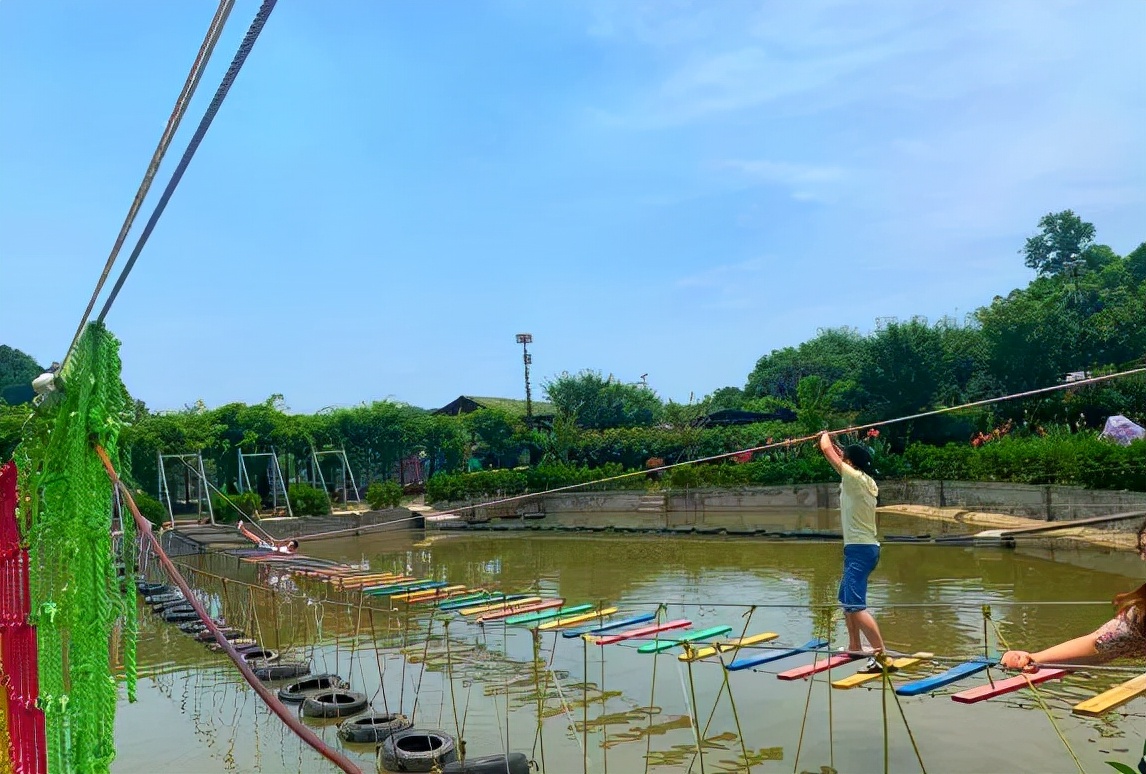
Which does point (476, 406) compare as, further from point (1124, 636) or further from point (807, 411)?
point (1124, 636)

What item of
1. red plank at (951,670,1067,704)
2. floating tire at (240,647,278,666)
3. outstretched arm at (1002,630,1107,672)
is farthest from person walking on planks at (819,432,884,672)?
floating tire at (240,647,278,666)

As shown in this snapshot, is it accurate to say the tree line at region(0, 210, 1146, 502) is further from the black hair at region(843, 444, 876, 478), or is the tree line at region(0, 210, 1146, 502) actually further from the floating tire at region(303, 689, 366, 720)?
the black hair at region(843, 444, 876, 478)

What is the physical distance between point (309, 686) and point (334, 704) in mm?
805

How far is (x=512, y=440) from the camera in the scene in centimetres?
3462

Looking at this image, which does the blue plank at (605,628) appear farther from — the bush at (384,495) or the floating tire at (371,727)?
the bush at (384,495)

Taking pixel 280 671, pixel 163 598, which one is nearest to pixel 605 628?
pixel 280 671

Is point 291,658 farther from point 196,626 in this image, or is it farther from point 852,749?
point 852,749

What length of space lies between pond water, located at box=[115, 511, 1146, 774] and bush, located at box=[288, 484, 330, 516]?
9896mm

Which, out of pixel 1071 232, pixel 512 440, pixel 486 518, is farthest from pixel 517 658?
pixel 1071 232

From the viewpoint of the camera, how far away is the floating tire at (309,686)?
8484 mm

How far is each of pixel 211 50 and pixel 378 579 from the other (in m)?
9.89

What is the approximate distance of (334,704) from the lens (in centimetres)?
807

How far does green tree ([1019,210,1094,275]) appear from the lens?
146 feet

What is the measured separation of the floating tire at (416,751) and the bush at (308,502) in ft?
65.9
